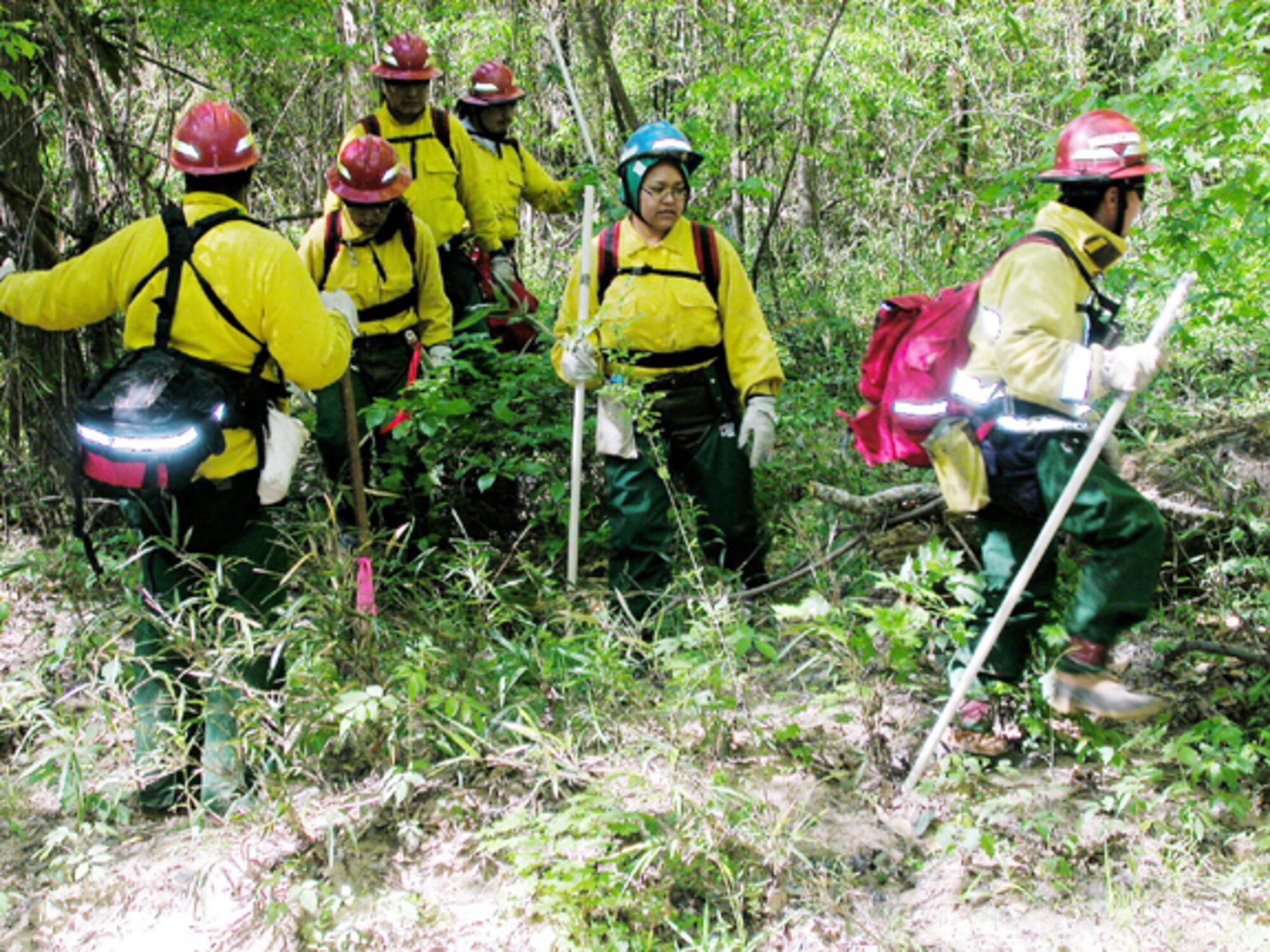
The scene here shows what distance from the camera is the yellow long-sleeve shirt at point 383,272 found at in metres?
4.69

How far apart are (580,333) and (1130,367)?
2017mm

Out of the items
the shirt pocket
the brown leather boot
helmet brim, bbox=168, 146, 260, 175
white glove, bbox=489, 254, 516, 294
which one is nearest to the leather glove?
the brown leather boot

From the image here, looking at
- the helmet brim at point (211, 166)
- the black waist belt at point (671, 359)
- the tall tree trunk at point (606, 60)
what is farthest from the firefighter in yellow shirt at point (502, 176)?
the helmet brim at point (211, 166)

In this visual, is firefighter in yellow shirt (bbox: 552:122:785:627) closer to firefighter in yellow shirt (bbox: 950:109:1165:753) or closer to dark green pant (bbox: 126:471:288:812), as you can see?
firefighter in yellow shirt (bbox: 950:109:1165:753)

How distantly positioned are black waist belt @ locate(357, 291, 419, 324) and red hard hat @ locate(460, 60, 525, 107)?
5.43ft

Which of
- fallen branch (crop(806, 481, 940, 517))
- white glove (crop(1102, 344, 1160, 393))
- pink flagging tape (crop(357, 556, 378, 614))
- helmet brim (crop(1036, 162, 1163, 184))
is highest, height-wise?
helmet brim (crop(1036, 162, 1163, 184))

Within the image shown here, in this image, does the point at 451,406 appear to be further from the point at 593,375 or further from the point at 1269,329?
the point at 1269,329

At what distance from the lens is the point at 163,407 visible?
308 cm

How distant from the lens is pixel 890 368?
347 cm

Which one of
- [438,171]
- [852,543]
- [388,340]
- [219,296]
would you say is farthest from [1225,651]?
[438,171]

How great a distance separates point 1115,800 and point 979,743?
0.47 metres

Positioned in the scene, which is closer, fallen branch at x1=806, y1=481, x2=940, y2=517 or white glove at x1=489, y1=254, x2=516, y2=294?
fallen branch at x1=806, y1=481, x2=940, y2=517

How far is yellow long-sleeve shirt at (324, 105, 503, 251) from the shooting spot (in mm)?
5316

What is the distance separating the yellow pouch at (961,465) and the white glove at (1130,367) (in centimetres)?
53
